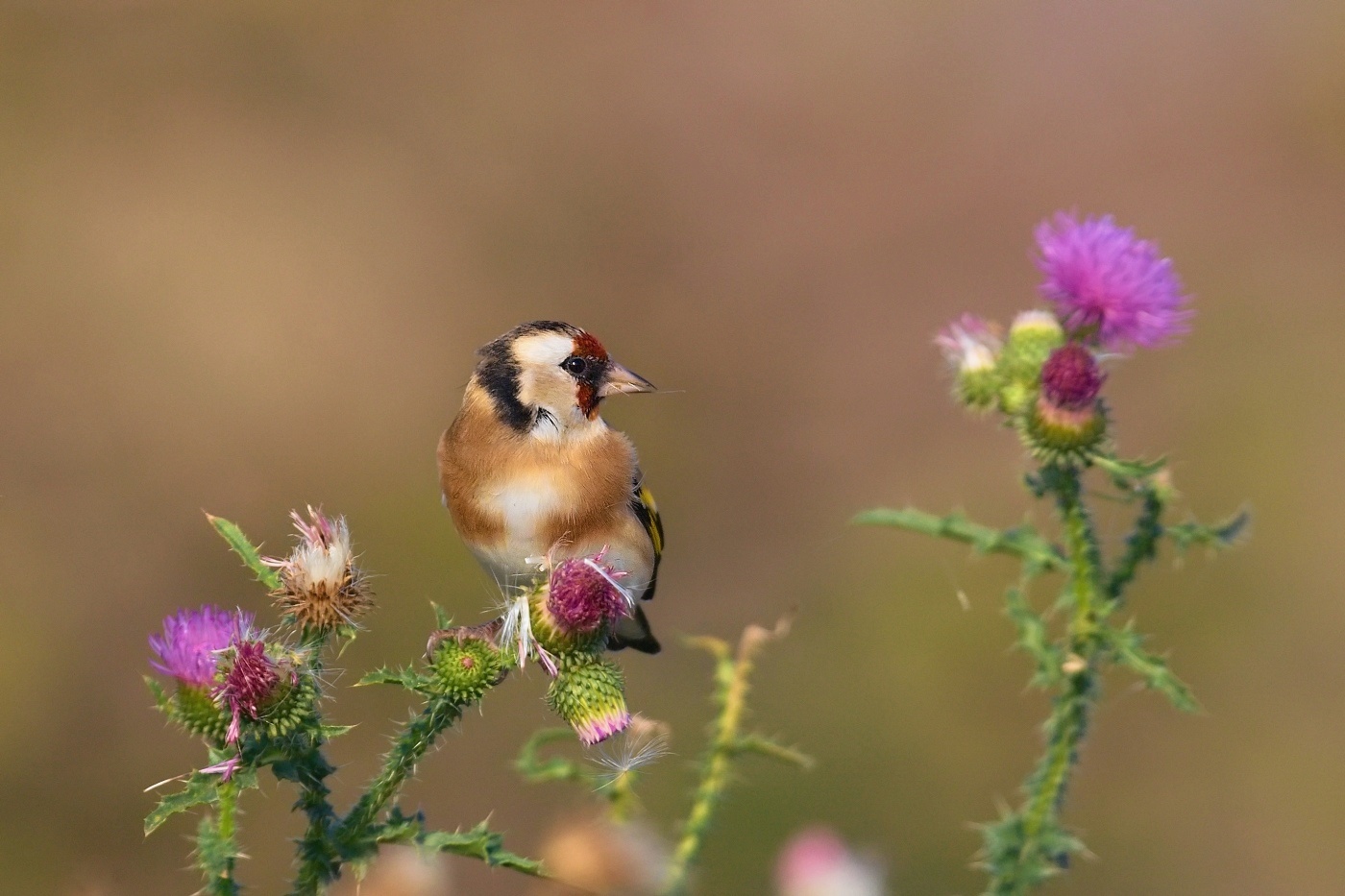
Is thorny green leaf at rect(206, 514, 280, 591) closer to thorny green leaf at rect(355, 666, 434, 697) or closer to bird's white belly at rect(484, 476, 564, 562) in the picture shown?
thorny green leaf at rect(355, 666, 434, 697)

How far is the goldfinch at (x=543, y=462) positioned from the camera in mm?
4184

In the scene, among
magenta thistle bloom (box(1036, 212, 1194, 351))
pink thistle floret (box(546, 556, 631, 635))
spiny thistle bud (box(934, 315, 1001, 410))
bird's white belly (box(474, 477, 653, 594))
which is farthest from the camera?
spiny thistle bud (box(934, 315, 1001, 410))

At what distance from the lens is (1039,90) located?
43.5ft

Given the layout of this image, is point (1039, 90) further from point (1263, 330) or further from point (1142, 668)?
point (1142, 668)

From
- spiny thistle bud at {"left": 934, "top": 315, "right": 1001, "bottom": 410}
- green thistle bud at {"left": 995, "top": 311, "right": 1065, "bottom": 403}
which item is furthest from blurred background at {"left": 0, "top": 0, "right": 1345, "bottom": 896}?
green thistle bud at {"left": 995, "top": 311, "right": 1065, "bottom": 403}

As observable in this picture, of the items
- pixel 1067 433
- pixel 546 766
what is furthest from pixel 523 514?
pixel 1067 433

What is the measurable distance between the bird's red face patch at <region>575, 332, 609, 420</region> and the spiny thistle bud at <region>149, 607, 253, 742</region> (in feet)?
5.25

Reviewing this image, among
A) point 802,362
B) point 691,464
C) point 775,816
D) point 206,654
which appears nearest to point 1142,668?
point 206,654

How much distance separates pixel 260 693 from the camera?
2850 millimetres

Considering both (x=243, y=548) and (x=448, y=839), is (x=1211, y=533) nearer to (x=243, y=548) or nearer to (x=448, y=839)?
(x=448, y=839)

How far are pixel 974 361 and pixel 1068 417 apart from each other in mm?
545

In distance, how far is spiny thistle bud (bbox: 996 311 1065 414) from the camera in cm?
439

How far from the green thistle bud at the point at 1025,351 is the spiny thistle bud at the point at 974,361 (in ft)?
0.12

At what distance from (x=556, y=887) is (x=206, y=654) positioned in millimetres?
846
